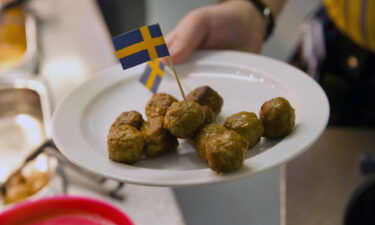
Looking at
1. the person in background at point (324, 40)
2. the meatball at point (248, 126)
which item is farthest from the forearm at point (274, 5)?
the meatball at point (248, 126)

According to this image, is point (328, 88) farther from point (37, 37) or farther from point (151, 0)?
point (151, 0)

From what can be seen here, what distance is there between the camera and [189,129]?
105 centimetres

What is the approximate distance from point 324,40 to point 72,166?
1.24m

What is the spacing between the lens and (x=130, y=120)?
1.11 metres

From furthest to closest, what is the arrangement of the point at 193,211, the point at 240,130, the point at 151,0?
the point at 151,0 < the point at 193,211 < the point at 240,130

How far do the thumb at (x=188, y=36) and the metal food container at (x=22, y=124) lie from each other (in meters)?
0.44

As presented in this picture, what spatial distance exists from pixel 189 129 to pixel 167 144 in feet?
0.19

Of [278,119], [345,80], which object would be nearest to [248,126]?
[278,119]

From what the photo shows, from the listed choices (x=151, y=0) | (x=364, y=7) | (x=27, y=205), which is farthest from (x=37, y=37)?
(x=151, y=0)

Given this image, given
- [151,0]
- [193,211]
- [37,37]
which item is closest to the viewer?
[193,211]

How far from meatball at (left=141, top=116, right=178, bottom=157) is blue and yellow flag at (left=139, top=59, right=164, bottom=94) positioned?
0.15 m

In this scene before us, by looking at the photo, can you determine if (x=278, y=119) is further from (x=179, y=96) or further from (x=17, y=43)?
(x=17, y=43)

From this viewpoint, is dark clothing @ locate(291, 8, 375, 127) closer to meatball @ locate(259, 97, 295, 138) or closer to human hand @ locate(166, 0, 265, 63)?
human hand @ locate(166, 0, 265, 63)

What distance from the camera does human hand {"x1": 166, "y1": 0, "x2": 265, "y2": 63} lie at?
1.50 m
